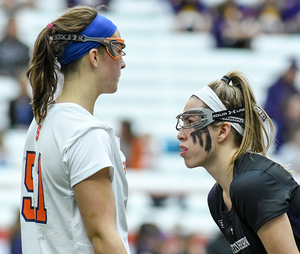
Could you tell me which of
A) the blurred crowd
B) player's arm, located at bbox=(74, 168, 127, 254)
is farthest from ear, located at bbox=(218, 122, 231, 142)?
the blurred crowd

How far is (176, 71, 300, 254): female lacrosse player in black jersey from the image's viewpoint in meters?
2.44

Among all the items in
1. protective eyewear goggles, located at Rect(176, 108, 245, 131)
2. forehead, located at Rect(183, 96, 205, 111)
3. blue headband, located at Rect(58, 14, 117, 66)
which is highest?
blue headband, located at Rect(58, 14, 117, 66)

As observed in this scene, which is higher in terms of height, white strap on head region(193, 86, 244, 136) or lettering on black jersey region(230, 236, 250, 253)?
white strap on head region(193, 86, 244, 136)

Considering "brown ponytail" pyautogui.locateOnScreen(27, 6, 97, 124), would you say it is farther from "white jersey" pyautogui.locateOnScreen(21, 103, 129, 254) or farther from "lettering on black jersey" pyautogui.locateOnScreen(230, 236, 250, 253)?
"lettering on black jersey" pyautogui.locateOnScreen(230, 236, 250, 253)

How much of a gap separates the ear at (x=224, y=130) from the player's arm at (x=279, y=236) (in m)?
0.55

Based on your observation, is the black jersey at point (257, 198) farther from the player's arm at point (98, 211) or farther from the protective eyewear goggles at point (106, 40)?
the protective eyewear goggles at point (106, 40)

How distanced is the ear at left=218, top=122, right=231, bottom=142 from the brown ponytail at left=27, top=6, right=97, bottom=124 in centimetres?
82

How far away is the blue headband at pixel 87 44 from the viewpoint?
2.48 meters

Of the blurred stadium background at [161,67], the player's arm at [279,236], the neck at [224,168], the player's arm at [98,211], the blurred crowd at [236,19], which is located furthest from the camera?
the blurred crowd at [236,19]

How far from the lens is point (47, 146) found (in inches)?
93.7

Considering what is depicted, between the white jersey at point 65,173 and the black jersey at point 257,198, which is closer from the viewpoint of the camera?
the white jersey at point 65,173

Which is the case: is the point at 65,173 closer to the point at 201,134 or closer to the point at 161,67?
the point at 201,134

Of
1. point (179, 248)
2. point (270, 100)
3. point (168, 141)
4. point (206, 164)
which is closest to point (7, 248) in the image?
point (179, 248)

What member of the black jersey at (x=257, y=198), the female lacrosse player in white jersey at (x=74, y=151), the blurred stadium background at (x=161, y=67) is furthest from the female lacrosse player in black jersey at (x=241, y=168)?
the blurred stadium background at (x=161, y=67)
